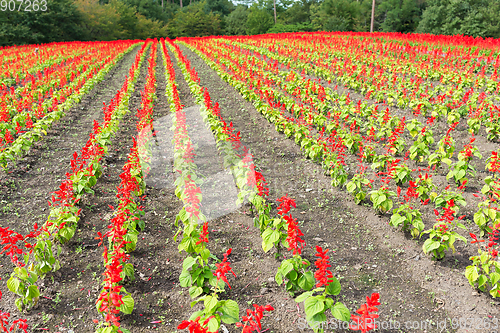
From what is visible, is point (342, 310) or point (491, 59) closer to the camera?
point (342, 310)

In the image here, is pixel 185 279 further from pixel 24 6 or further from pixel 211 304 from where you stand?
pixel 24 6

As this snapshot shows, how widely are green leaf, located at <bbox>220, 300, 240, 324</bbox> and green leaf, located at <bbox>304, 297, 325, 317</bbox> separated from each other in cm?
65

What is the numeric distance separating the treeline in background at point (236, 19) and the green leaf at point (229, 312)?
4040cm

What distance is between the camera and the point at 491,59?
15602mm

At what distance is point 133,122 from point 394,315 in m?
9.28

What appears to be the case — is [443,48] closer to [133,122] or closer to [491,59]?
[491,59]

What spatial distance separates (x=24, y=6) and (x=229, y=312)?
4524cm

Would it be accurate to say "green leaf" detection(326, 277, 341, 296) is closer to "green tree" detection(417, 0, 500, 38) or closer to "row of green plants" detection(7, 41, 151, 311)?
"row of green plants" detection(7, 41, 151, 311)

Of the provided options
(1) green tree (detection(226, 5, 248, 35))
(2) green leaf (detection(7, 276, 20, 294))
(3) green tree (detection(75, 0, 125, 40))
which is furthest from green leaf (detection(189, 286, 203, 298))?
(1) green tree (detection(226, 5, 248, 35))

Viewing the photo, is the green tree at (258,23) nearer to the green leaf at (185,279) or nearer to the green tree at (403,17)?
the green tree at (403,17)

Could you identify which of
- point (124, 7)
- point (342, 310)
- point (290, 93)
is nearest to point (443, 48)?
point (290, 93)

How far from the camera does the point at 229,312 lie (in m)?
2.92

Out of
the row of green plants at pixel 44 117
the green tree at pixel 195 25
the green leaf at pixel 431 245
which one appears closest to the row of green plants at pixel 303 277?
the green leaf at pixel 431 245

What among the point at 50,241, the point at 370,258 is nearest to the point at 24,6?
the point at 50,241
